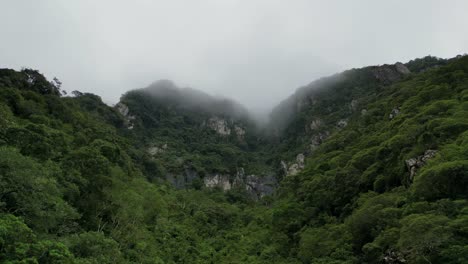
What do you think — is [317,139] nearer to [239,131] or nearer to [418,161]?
[239,131]

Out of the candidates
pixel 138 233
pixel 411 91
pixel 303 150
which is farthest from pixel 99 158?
pixel 303 150

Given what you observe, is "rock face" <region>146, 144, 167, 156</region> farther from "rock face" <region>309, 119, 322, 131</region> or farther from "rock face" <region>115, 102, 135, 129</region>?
"rock face" <region>309, 119, 322, 131</region>

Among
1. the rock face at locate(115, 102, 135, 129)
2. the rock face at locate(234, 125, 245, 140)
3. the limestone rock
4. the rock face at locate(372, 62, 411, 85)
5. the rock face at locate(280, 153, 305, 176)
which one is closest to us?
the rock face at locate(280, 153, 305, 176)

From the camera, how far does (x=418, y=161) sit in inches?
1620

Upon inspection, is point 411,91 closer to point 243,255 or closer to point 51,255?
point 243,255

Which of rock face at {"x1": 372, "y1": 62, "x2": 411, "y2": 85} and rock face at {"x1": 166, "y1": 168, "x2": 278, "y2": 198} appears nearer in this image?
rock face at {"x1": 166, "y1": 168, "x2": 278, "y2": 198}

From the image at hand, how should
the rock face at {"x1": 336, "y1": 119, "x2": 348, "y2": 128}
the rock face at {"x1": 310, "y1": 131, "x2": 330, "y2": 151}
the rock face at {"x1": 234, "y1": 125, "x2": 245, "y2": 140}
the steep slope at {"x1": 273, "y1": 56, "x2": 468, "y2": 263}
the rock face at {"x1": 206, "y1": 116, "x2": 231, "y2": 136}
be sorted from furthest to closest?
1. the rock face at {"x1": 234, "y1": 125, "x2": 245, "y2": 140}
2. the rock face at {"x1": 206, "y1": 116, "x2": 231, "y2": 136}
3. the rock face at {"x1": 310, "y1": 131, "x2": 330, "y2": 151}
4. the rock face at {"x1": 336, "y1": 119, "x2": 348, "y2": 128}
5. the steep slope at {"x1": 273, "y1": 56, "x2": 468, "y2": 263}

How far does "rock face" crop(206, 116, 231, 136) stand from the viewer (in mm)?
165975

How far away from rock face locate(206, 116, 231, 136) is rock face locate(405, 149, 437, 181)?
125085mm

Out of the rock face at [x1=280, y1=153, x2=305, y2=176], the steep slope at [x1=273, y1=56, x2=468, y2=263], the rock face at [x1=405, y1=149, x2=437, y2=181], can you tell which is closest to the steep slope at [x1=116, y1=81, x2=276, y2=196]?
the rock face at [x1=280, y1=153, x2=305, y2=176]

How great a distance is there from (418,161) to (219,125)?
129m

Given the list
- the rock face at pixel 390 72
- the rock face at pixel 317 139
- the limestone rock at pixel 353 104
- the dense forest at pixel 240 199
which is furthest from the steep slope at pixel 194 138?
the rock face at pixel 390 72

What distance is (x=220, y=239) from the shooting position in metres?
64.7

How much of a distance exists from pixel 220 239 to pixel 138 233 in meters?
24.7
